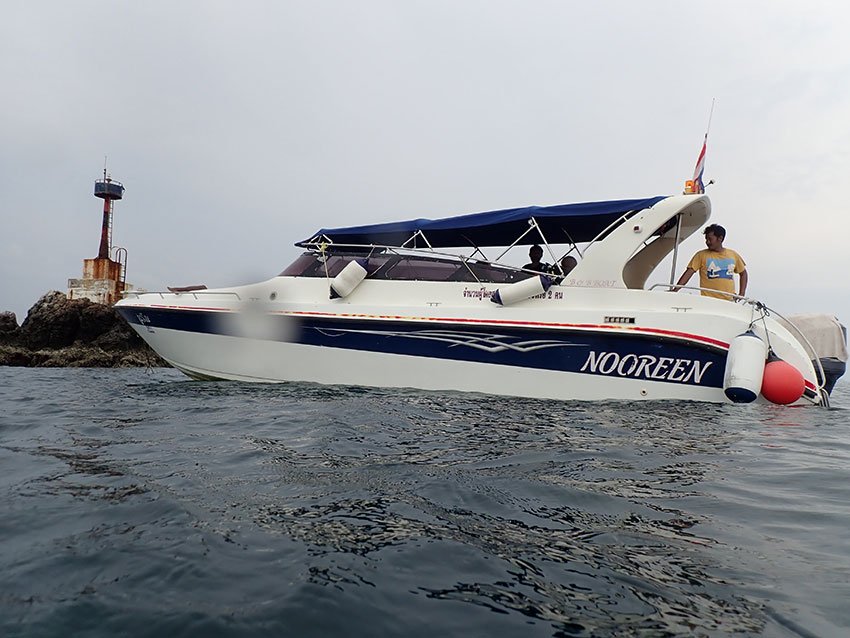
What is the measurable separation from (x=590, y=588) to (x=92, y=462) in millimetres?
2712

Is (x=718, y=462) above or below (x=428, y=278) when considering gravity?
below

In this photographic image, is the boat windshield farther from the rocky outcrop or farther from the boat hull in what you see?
the rocky outcrop

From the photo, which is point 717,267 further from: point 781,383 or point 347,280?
point 347,280

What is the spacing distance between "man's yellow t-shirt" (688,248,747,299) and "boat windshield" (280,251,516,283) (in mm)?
2326

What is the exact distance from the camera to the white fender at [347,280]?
6898mm

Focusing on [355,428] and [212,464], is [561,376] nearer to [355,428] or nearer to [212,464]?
[355,428]

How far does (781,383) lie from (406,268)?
449 cm

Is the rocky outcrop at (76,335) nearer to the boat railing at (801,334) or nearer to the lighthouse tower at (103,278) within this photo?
the lighthouse tower at (103,278)

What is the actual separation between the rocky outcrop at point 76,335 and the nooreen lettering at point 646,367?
1478 centimetres

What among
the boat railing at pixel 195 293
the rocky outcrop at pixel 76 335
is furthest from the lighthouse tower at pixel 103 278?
the boat railing at pixel 195 293

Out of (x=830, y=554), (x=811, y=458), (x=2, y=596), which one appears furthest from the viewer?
(x=811, y=458)

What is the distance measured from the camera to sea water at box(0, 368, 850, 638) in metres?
1.49

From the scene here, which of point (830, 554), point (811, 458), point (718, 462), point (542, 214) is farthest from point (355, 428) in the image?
point (542, 214)

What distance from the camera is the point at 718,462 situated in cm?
331
